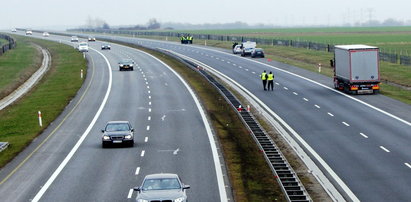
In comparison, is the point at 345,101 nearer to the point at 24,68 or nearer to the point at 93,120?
the point at 93,120

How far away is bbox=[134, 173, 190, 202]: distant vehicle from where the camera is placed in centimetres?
2487

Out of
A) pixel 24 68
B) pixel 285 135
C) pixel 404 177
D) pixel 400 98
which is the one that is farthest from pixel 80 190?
pixel 24 68

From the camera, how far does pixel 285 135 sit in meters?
44.6

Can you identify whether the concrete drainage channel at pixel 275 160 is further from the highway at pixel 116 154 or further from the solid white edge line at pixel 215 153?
the highway at pixel 116 154

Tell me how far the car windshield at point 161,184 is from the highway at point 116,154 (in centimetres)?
247

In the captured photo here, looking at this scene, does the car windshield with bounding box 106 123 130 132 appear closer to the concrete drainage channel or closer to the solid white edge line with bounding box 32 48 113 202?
the solid white edge line with bounding box 32 48 113 202

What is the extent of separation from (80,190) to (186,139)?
1461 centimetres

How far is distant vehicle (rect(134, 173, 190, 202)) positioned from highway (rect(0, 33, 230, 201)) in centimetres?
250

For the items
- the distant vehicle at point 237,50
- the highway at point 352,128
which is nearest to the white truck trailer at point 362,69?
the highway at point 352,128

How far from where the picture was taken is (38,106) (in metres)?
65.1

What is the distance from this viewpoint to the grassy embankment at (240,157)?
2964 centimetres

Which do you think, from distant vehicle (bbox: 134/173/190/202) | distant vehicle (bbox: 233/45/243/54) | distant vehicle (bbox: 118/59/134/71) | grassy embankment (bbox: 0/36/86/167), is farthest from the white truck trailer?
distant vehicle (bbox: 233/45/243/54)

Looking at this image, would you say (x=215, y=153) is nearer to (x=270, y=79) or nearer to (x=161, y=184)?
(x=161, y=184)

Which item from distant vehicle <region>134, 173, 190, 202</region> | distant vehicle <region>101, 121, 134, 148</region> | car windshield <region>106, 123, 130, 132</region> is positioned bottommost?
distant vehicle <region>101, 121, 134, 148</region>
